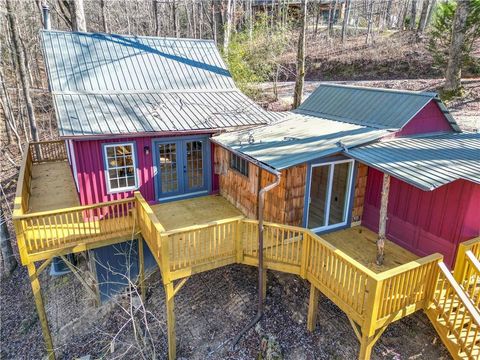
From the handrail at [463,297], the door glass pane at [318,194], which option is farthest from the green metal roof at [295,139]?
the handrail at [463,297]

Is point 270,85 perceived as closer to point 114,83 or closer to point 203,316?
point 114,83

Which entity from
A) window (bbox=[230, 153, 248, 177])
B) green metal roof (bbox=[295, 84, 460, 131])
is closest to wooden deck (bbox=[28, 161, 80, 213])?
window (bbox=[230, 153, 248, 177])

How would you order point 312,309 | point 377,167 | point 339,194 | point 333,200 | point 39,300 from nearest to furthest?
point 377,167
point 312,309
point 39,300
point 339,194
point 333,200

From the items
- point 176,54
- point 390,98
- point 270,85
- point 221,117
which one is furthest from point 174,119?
point 270,85

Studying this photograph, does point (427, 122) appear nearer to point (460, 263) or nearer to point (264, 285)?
point (460, 263)

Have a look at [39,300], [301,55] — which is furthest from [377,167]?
[301,55]

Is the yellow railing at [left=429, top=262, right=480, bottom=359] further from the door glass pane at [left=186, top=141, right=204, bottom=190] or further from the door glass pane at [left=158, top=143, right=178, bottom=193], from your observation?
the door glass pane at [left=158, top=143, right=178, bottom=193]
